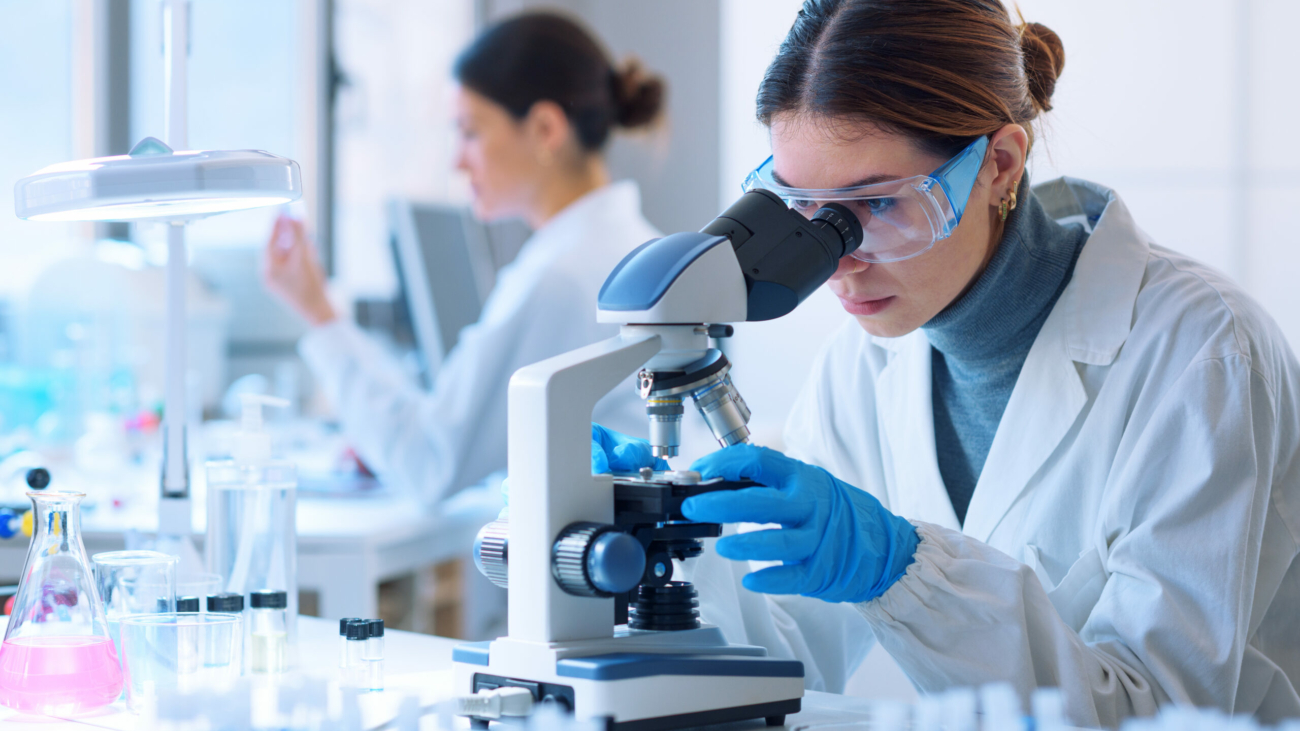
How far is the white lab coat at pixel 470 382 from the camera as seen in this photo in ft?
7.97

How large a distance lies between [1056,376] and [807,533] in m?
0.52

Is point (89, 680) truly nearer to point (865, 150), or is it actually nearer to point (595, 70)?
point (865, 150)

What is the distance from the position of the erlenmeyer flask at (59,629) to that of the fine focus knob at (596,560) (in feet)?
1.49

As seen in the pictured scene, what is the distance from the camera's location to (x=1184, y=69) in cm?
287

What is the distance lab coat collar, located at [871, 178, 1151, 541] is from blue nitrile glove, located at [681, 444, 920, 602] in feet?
1.26

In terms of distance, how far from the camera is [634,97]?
2793 mm

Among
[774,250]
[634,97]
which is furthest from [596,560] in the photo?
[634,97]

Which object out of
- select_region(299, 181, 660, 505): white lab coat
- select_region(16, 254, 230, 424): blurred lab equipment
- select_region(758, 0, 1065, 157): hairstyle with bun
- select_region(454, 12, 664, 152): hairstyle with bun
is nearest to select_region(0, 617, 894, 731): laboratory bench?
select_region(758, 0, 1065, 157): hairstyle with bun

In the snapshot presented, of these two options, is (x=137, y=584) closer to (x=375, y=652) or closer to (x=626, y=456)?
(x=375, y=652)

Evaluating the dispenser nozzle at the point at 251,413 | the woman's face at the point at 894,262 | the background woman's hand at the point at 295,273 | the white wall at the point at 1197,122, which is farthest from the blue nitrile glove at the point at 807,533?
the white wall at the point at 1197,122

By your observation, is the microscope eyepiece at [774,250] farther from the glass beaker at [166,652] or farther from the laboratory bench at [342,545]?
the laboratory bench at [342,545]

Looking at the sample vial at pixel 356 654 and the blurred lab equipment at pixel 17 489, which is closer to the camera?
the sample vial at pixel 356 654

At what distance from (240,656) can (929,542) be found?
0.71m

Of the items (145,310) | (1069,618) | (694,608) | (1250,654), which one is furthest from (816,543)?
(145,310)
